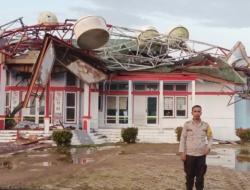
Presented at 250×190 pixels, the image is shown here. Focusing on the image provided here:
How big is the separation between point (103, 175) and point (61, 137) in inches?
484

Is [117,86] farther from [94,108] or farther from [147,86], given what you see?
[94,108]

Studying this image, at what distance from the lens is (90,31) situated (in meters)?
27.0

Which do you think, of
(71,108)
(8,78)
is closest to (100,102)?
(71,108)

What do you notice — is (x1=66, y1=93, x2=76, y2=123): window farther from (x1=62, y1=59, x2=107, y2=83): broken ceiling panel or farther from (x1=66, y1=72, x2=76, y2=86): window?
(x1=62, y1=59, x2=107, y2=83): broken ceiling panel

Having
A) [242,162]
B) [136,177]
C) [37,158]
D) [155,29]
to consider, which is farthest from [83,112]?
[136,177]

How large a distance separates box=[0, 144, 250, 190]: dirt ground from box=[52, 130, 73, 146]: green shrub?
21.4ft

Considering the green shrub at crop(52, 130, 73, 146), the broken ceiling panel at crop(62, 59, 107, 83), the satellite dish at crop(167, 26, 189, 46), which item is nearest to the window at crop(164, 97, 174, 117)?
the satellite dish at crop(167, 26, 189, 46)

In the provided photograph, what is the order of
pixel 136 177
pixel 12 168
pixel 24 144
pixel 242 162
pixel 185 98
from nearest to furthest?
pixel 136 177 → pixel 12 168 → pixel 242 162 → pixel 24 144 → pixel 185 98

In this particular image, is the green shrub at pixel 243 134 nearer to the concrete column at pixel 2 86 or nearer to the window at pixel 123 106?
the window at pixel 123 106

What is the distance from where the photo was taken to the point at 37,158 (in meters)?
18.8

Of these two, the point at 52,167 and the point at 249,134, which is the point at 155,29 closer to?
the point at 249,134

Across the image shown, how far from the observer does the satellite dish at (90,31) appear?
26.6 m

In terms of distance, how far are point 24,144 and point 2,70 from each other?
749 cm

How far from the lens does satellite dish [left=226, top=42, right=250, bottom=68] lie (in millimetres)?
34281
